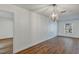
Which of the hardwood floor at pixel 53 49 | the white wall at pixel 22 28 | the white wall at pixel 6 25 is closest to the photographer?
the white wall at pixel 6 25

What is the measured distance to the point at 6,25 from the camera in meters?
3.47

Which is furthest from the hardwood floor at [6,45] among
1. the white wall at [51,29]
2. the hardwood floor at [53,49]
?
the white wall at [51,29]

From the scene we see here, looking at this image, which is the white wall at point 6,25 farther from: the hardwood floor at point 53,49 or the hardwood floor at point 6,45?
the hardwood floor at point 53,49

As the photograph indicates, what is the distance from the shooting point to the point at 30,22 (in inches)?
184

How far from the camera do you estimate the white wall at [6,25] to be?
10.9 feet

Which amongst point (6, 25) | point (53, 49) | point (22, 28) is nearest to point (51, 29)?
point (53, 49)

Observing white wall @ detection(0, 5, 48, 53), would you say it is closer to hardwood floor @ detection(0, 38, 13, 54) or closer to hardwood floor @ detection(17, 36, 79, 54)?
hardwood floor @ detection(0, 38, 13, 54)

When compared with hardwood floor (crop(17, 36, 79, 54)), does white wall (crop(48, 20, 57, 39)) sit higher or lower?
higher

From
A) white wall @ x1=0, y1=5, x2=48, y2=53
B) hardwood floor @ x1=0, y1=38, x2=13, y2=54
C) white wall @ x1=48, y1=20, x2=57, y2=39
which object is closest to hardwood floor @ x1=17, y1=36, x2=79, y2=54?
white wall @ x1=0, y1=5, x2=48, y2=53

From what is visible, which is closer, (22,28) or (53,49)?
(22,28)

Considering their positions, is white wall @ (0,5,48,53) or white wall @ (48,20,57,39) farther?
white wall @ (48,20,57,39)

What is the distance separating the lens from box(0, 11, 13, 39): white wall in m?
3.33

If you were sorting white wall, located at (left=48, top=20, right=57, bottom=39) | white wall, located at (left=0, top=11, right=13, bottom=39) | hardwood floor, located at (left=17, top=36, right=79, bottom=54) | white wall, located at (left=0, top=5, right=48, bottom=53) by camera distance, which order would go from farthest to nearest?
white wall, located at (left=48, top=20, right=57, bottom=39) < hardwood floor, located at (left=17, top=36, right=79, bottom=54) < white wall, located at (left=0, top=5, right=48, bottom=53) < white wall, located at (left=0, top=11, right=13, bottom=39)

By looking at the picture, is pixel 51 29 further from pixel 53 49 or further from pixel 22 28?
pixel 22 28
